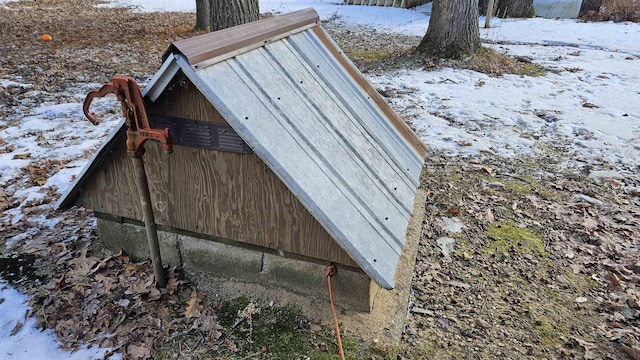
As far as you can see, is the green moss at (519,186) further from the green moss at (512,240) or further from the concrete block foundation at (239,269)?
the concrete block foundation at (239,269)

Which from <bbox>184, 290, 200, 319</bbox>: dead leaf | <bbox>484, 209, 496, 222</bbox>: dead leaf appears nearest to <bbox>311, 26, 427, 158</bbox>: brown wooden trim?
<bbox>484, 209, 496, 222</bbox>: dead leaf

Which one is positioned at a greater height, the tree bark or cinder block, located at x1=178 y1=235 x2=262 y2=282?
the tree bark

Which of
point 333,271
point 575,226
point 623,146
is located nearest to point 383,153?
point 333,271

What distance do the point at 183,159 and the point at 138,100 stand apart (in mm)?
513

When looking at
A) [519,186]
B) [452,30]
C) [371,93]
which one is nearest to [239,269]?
[371,93]

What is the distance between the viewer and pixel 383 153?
3.67 metres

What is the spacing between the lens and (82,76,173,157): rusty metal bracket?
8.37ft

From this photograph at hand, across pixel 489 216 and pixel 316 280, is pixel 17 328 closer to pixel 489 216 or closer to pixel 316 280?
pixel 316 280

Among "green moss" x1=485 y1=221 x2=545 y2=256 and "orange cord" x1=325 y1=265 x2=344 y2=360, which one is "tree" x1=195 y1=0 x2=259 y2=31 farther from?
"orange cord" x1=325 y1=265 x2=344 y2=360

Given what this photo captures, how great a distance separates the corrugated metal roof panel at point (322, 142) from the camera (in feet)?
8.41

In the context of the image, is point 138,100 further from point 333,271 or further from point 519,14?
point 519,14

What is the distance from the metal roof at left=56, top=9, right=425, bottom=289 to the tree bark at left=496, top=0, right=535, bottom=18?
51.3ft

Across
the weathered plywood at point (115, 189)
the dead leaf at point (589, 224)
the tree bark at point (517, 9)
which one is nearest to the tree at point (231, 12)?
the weathered plywood at point (115, 189)

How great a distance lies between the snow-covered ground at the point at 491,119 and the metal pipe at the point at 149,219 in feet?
2.22
